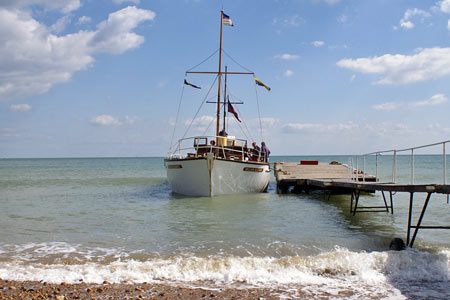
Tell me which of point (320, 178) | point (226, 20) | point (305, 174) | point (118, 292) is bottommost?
point (118, 292)

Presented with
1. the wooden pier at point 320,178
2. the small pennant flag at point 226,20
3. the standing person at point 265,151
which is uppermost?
the small pennant flag at point 226,20

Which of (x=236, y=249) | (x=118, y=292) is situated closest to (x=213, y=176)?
(x=236, y=249)

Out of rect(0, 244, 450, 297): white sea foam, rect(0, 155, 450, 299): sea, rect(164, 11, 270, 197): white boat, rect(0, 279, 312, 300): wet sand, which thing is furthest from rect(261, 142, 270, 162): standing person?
rect(0, 279, 312, 300): wet sand

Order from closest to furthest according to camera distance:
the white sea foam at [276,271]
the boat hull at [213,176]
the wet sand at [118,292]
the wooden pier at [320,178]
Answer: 1. the wet sand at [118,292]
2. the white sea foam at [276,271]
3. the wooden pier at [320,178]
4. the boat hull at [213,176]

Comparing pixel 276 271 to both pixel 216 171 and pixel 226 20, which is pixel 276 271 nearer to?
pixel 216 171

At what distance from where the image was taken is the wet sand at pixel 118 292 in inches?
213

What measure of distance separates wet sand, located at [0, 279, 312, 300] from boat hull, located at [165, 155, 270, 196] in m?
11.0

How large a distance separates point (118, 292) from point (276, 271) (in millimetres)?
2721

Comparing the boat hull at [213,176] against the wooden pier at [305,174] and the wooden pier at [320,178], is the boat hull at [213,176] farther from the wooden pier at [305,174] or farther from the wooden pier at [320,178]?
the wooden pier at [320,178]

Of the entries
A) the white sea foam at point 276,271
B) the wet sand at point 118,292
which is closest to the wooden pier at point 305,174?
the white sea foam at point 276,271

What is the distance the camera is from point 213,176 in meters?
17.1

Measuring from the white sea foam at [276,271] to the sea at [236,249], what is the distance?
0.02 meters

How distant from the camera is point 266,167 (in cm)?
2000

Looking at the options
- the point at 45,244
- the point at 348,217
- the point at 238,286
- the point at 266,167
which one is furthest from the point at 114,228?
the point at 266,167
